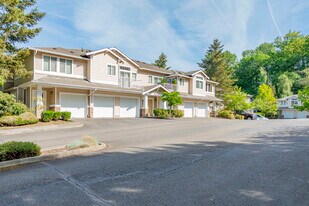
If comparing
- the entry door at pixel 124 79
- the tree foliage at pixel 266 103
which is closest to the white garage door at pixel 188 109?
the entry door at pixel 124 79

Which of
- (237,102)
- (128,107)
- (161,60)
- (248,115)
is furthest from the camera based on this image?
(161,60)

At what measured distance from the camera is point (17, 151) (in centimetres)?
668

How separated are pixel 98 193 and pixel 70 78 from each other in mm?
19193

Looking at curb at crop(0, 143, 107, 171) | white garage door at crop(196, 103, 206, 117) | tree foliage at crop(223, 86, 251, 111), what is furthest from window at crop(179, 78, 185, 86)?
curb at crop(0, 143, 107, 171)

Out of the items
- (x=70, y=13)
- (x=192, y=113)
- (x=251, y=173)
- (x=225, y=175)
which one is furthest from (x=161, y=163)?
(x=192, y=113)

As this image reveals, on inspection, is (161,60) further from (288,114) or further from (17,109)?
(17,109)

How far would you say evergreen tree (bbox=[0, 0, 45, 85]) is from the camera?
17.8m

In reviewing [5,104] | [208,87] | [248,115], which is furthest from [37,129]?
[248,115]

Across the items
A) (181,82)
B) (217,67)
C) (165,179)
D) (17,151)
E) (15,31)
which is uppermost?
(217,67)

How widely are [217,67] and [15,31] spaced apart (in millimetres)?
36483

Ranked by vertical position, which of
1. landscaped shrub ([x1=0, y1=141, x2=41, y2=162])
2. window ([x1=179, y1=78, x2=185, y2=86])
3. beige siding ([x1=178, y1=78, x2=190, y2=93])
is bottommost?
landscaped shrub ([x1=0, y1=141, x2=41, y2=162])

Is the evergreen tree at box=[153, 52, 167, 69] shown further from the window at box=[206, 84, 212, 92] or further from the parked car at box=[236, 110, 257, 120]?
the parked car at box=[236, 110, 257, 120]

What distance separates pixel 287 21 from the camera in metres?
14.2

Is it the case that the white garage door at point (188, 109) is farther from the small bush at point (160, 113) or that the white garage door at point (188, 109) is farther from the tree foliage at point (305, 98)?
the tree foliage at point (305, 98)
